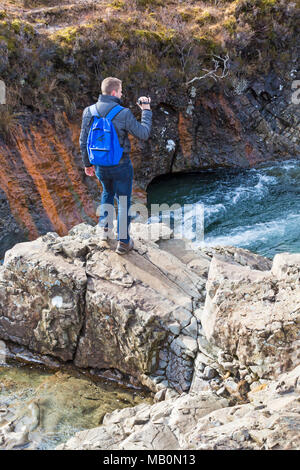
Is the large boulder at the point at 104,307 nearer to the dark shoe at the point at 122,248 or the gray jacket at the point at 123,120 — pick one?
the dark shoe at the point at 122,248

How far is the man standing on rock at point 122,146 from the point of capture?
411 cm

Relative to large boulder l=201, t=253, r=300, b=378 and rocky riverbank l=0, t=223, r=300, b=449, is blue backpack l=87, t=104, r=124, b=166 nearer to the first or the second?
rocky riverbank l=0, t=223, r=300, b=449

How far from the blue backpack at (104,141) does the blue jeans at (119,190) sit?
0.45ft

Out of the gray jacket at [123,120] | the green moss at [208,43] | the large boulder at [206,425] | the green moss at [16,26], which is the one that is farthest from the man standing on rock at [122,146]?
the green moss at [208,43]

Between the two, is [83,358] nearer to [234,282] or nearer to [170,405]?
[170,405]

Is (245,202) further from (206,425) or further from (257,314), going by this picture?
(206,425)

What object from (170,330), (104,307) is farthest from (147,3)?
(170,330)

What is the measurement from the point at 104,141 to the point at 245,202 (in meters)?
7.55

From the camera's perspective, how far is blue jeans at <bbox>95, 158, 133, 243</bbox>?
4.40 metres

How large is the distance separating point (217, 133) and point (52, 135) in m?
5.55

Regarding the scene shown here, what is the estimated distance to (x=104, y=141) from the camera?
4156 millimetres

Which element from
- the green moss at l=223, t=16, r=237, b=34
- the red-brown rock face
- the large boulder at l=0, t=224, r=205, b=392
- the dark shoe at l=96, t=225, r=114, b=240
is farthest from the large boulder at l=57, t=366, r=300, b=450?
the green moss at l=223, t=16, r=237, b=34

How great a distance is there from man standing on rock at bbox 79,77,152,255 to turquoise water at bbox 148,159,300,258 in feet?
15.0

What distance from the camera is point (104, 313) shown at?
14.1 feet
